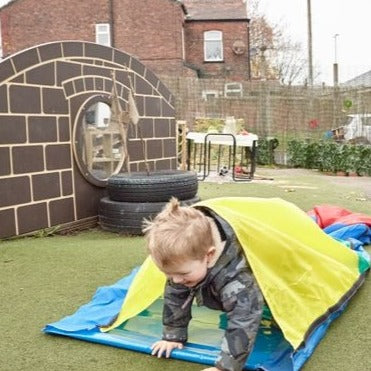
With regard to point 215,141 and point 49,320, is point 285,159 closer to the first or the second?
point 215,141

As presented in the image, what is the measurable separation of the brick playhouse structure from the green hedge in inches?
263

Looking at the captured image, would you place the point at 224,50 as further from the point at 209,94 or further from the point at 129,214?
the point at 129,214

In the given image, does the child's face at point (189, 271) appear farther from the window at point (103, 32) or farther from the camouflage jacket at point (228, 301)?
the window at point (103, 32)

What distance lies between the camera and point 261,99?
14.7 meters

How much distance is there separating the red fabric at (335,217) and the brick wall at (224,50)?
23119 mm

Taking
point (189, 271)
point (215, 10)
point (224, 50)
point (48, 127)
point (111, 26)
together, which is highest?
point (215, 10)

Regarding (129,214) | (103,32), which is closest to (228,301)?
(129,214)

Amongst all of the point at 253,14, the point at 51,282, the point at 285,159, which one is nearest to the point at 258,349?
the point at 51,282

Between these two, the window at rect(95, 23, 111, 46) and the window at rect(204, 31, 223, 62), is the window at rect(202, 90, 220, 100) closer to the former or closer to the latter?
the window at rect(95, 23, 111, 46)

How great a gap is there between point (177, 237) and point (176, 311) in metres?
0.49

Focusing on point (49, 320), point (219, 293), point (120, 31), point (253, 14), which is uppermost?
point (253, 14)

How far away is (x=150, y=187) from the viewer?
516 cm

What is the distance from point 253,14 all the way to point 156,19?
12759 millimetres

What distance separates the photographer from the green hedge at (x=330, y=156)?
11.6 metres
